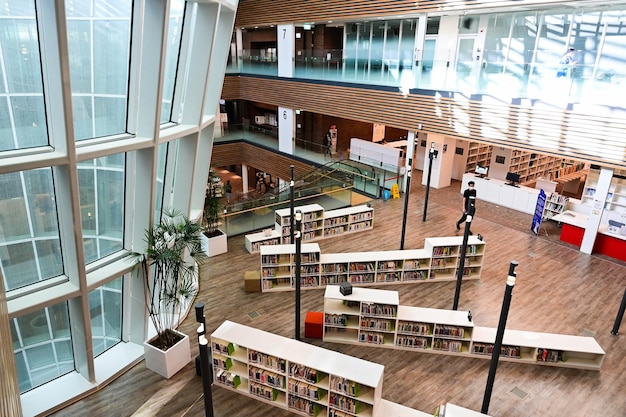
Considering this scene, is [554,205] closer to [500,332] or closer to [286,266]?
[286,266]

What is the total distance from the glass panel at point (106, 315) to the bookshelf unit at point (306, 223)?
4.86m

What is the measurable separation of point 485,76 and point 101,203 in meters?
11.0

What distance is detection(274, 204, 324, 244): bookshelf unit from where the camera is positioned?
1187 centimetres

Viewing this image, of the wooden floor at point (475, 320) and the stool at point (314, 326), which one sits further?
the stool at point (314, 326)

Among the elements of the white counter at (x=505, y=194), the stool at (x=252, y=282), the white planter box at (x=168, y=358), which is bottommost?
the white planter box at (x=168, y=358)

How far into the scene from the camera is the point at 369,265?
9.92 meters

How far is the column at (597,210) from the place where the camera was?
1112 cm

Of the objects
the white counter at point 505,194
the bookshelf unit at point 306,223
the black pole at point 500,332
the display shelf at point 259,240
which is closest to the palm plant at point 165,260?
the display shelf at point 259,240

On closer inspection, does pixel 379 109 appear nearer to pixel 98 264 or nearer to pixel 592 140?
pixel 592 140

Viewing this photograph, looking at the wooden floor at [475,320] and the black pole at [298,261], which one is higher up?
the black pole at [298,261]

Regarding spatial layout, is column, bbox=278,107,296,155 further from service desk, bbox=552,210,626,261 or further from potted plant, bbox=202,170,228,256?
service desk, bbox=552,210,626,261

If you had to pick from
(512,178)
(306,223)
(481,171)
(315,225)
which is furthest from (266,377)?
(481,171)

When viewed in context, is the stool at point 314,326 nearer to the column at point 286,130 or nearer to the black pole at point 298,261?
the black pole at point 298,261

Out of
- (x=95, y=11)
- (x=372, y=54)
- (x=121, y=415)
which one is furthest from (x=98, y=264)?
(x=372, y=54)
